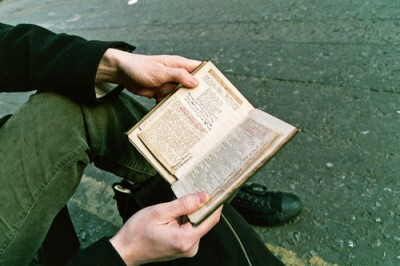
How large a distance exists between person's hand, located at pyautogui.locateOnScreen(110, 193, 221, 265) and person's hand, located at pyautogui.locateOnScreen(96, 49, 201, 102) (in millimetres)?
437

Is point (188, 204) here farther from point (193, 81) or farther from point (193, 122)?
point (193, 81)

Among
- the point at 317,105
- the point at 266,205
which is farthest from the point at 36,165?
the point at 317,105

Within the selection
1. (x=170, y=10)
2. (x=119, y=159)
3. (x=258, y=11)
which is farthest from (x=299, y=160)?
(x=170, y=10)

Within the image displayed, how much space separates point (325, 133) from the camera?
5.87 feet

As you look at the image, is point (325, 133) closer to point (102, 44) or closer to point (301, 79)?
point (301, 79)

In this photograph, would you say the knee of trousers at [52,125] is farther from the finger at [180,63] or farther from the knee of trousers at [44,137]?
the finger at [180,63]

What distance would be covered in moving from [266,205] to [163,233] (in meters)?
0.71

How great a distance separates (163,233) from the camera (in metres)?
0.83

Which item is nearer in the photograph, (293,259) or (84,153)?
(84,153)

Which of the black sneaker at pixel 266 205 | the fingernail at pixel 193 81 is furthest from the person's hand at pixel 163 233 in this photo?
the black sneaker at pixel 266 205

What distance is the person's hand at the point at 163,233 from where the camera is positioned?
0.82 metres

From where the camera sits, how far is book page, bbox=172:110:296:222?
0.89 m

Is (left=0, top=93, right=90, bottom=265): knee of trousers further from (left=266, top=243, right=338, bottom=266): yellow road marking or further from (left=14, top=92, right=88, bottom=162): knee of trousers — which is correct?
(left=266, top=243, right=338, bottom=266): yellow road marking

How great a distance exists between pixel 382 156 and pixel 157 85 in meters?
1.01
